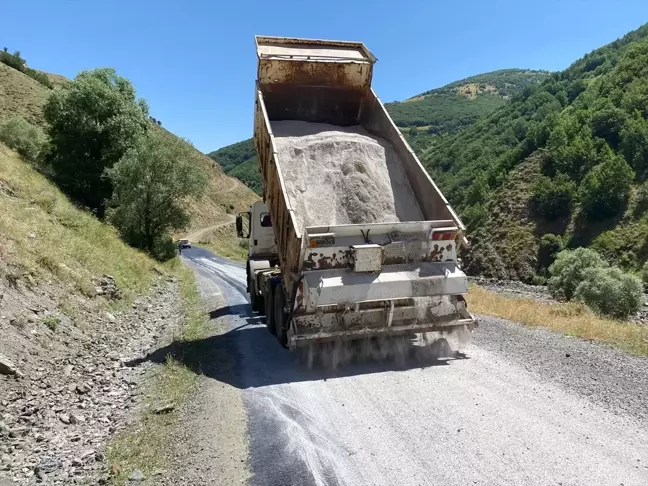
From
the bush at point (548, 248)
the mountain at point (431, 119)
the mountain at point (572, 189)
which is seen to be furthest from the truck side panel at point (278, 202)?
the mountain at point (431, 119)

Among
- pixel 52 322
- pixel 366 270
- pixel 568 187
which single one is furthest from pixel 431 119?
pixel 52 322

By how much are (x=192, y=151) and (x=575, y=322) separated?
22061mm

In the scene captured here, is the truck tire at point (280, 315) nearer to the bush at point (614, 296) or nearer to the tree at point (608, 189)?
the bush at point (614, 296)

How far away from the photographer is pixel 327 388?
6.40m

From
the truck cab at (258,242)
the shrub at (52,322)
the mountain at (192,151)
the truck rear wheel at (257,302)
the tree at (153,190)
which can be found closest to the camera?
the shrub at (52,322)

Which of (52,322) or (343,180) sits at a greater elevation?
(343,180)

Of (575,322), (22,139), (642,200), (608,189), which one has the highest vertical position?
(22,139)

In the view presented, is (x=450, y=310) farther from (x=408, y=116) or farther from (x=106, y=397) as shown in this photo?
(x=408, y=116)

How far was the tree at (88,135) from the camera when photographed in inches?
971

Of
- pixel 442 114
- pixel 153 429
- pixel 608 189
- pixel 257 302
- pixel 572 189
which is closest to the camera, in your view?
pixel 153 429

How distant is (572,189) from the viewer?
191 feet

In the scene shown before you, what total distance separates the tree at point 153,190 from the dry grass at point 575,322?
662 inches

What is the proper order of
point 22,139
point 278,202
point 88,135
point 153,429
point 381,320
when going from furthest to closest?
1. point 22,139
2. point 88,135
3. point 278,202
4. point 381,320
5. point 153,429

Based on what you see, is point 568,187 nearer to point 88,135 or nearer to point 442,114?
point 88,135
